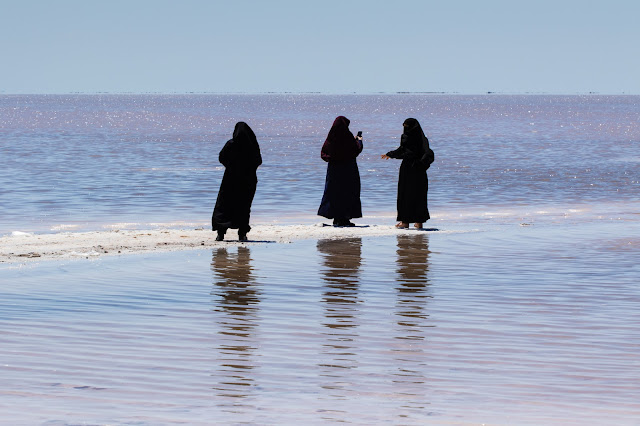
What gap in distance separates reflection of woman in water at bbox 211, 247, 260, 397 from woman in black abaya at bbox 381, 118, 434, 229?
2.94 m

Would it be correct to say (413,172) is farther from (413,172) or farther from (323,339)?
(323,339)

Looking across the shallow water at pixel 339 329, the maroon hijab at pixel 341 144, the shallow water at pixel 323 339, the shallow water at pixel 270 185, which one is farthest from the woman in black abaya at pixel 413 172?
the shallow water at pixel 270 185

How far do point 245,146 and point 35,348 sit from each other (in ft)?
19.6

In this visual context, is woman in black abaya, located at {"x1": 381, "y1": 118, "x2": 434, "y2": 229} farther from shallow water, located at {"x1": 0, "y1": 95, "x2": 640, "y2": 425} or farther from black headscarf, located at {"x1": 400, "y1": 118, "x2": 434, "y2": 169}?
shallow water, located at {"x1": 0, "y1": 95, "x2": 640, "y2": 425}

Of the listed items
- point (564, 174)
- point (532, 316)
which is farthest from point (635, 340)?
point (564, 174)

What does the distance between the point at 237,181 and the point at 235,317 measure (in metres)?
4.69

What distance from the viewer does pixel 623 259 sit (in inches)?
459

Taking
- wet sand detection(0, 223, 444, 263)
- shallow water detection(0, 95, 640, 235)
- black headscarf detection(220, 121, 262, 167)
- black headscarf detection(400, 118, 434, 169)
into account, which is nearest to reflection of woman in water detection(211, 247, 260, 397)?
wet sand detection(0, 223, 444, 263)

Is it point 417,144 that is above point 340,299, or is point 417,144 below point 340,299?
above

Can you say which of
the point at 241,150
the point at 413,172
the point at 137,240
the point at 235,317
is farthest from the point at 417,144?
the point at 235,317

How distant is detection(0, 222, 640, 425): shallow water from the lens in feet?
18.4

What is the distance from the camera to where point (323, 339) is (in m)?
7.35

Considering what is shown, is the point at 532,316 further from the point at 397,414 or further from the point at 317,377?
the point at 397,414

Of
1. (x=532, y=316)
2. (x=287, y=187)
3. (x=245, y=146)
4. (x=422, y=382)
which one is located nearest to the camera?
(x=422, y=382)
